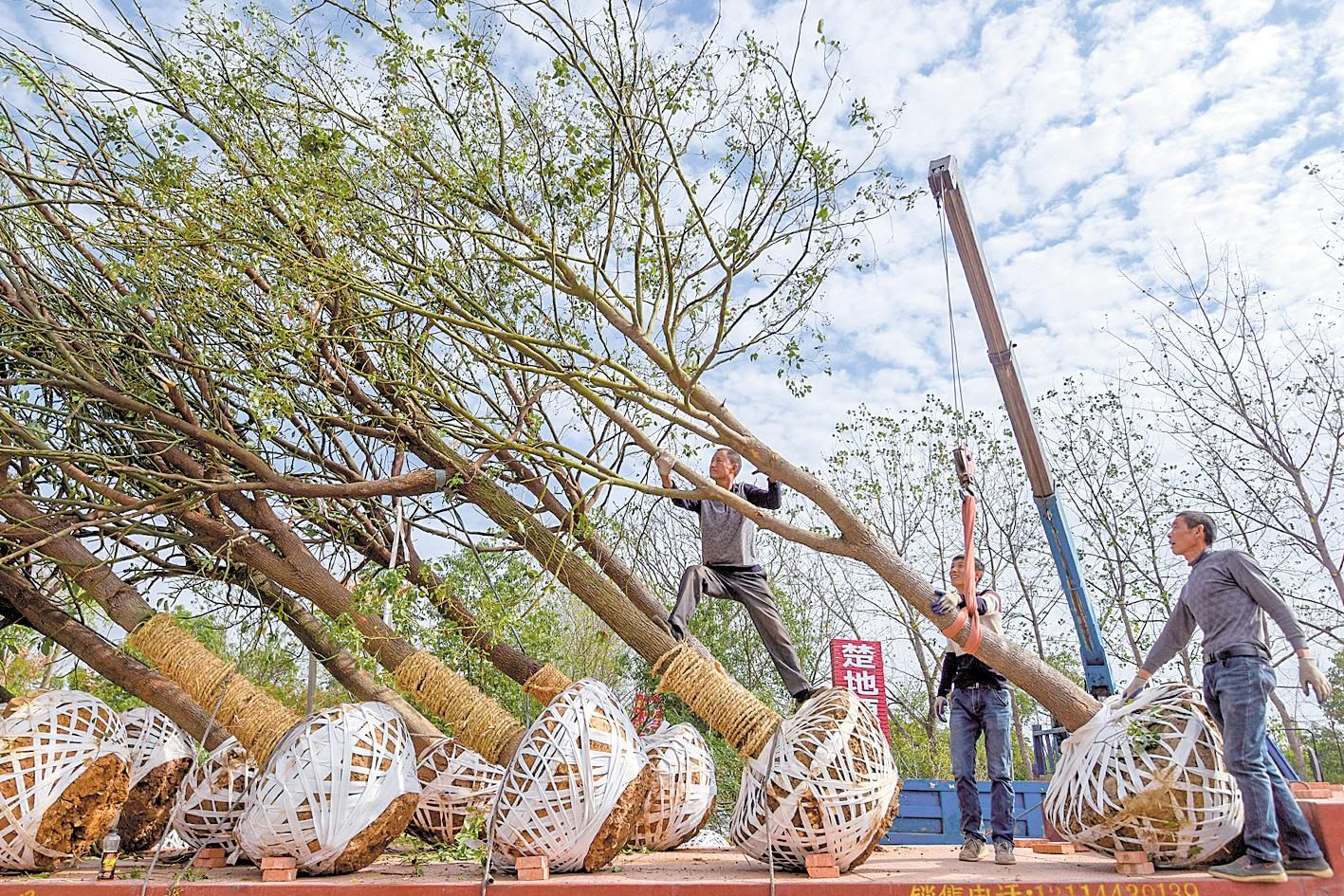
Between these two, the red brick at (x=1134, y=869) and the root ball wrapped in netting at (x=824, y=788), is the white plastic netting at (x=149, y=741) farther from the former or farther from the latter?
the red brick at (x=1134, y=869)

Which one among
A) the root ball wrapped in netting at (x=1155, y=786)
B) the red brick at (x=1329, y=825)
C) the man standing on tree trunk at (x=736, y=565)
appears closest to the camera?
the red brick at (x=1329, y=825)

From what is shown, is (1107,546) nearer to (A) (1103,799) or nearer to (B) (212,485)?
A: (A) (1103,799)

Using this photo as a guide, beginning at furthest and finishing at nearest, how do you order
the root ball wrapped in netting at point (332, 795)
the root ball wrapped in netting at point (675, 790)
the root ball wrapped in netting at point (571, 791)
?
the root ball wrapped in netting at point (675, 790) < the root ball wrapped in netting at point (332, 795) < the root ball wrapped in netting at point (571, 791)

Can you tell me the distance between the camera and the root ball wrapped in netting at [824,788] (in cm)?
480

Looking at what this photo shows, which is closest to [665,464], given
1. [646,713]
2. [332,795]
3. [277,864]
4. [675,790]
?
[675,790]

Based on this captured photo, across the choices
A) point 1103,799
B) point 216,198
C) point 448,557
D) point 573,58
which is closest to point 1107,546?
point 448,557

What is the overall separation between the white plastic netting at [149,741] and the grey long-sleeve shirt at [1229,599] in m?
6.89

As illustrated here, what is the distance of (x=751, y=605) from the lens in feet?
20.2

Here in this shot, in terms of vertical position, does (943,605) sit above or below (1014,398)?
below

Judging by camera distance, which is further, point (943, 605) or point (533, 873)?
point (943, 605)

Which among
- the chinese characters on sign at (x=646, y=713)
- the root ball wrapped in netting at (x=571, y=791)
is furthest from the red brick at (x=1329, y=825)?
the chinese characters on sign at (x=646, y=713)

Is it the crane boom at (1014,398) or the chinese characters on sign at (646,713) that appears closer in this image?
the crane boom at (1014,398)

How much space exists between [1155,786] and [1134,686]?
694mm

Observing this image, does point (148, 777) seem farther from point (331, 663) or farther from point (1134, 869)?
point (1134, 869)
